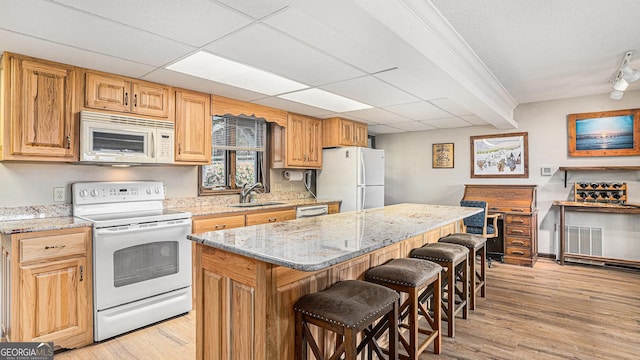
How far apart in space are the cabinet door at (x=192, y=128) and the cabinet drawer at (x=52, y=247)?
116 centimetres

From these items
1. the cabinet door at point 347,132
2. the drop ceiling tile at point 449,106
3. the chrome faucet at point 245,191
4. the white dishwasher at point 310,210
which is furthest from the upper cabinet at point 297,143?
the drop ceiling tile at point 449,106

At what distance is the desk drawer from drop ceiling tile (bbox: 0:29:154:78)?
4710mm

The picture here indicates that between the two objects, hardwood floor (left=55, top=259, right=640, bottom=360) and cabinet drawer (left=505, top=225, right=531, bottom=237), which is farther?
cabinet drawer (left=505, top=225, right=531, bottom=237)

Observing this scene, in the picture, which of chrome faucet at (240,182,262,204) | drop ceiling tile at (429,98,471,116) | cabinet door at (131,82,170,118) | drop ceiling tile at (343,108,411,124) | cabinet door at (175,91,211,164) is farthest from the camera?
drop ceiling tile at (343,108,411,124)

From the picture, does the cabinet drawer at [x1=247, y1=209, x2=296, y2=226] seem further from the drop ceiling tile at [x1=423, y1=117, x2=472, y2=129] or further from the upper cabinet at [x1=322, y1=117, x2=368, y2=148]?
the drop ceiling tile at [x1=423, y1=117, x2=472, y2=129]

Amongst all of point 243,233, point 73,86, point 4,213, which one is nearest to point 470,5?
point 243,233

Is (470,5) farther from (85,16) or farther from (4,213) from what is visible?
(4,213)

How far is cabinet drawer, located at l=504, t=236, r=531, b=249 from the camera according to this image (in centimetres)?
456

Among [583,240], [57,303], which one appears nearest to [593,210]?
[583,240]

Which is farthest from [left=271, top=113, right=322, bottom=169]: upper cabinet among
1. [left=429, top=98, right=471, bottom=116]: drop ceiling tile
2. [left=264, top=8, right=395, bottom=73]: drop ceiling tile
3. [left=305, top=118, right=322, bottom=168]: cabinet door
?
[left=264, top=8, right=395, bottom=73]: drop ceiling tile

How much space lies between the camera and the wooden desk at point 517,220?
15.0 ft

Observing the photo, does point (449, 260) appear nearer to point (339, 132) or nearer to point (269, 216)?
point (269, 216)

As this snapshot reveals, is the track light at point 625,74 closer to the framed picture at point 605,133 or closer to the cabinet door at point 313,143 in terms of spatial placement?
the framed picture at point 605,133

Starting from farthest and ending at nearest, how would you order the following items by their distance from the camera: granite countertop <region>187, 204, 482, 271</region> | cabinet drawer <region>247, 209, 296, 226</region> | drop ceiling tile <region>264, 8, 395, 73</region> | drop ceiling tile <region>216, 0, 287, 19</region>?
cabinet drawer <region>247, 209, 296, 226</region> → drop ceiling tile <region>264, 8, 395, 73</region> → drop ceiling tile <region>216, 0, 287, 19</region> → granite countertop <region>187, 204, 482, 271</region>
